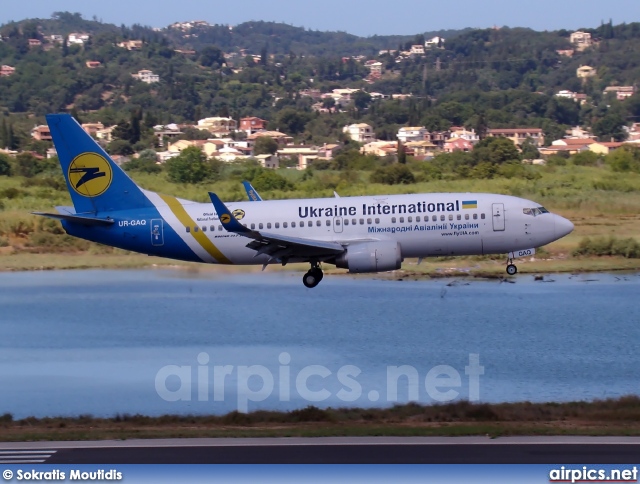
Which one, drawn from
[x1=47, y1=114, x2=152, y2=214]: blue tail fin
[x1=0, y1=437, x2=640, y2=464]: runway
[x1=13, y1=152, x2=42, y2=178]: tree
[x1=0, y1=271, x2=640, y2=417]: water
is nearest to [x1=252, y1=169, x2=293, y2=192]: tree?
[x1=0, y1=271, x2=640, y2=417]: water

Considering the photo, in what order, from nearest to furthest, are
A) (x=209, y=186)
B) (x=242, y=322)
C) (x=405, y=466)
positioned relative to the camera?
(x=405, y=466), (x=242, y=322), (x=209, y=186)

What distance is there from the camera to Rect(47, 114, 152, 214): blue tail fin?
149 feet

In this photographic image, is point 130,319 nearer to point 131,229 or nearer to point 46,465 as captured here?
point 131,229

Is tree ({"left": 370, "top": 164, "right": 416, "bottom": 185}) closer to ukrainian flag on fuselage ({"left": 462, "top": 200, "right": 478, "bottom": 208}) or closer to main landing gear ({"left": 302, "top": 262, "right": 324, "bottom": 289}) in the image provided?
main landing gear ({"left": 302, "top": 262, "right": 324, "bottom": 289})

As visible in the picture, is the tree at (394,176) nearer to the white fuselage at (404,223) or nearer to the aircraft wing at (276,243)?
the white fuselage at (404,223)

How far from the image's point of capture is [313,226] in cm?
4300

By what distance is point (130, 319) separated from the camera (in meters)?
64.0

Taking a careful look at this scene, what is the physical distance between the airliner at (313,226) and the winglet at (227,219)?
46 millimetres

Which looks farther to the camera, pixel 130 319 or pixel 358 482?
pixel 130 319

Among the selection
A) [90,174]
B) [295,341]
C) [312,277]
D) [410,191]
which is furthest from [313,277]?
[410,191]

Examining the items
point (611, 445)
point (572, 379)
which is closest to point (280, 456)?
point (611, 445)

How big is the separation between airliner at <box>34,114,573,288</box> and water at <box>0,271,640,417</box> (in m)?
5.62

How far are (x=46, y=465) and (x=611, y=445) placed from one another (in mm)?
15028

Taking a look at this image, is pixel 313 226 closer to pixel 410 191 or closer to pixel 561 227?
pixel 561 227
